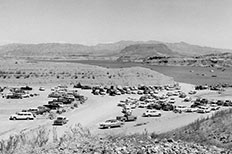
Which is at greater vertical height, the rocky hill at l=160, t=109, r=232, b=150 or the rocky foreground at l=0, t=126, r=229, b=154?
the rocky foreground at l=0, t=126, r=229, b=154

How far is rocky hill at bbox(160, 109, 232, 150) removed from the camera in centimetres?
1646

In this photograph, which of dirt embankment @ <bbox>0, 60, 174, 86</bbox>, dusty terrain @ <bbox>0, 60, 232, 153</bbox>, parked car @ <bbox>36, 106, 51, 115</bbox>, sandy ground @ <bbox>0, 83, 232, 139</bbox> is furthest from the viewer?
dirt embankment @ <bbox>0, 60, 174, 86</bbox>

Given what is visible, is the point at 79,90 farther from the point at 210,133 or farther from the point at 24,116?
the point at 210,133

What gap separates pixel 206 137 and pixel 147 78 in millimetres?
68053

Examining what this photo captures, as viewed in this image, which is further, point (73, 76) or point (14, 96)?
point (73, 76)

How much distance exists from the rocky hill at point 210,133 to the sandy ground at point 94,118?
4441 millimetres

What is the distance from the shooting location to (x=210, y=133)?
61.4 ft

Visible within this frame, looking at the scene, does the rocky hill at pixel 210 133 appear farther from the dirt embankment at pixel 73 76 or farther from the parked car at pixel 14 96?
the dirt embankment at pixel 73 76

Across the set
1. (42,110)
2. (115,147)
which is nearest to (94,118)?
(42,110)

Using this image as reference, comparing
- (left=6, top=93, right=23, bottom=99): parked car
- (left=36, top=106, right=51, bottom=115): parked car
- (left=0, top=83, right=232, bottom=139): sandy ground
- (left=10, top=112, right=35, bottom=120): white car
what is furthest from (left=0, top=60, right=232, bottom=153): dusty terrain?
(left=36, top=106, right=51, bottom=115): parked car

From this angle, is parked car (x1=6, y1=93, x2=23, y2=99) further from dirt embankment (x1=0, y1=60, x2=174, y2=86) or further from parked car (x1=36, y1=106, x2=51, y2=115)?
dirt embankment (x1=0, y1=60, x2=174, y2=86)

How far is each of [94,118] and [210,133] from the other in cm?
2191

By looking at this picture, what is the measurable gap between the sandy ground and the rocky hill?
14.6 feet

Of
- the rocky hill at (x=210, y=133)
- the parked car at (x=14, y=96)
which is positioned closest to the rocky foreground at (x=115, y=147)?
the rocky hill at (x=210, y=133)
